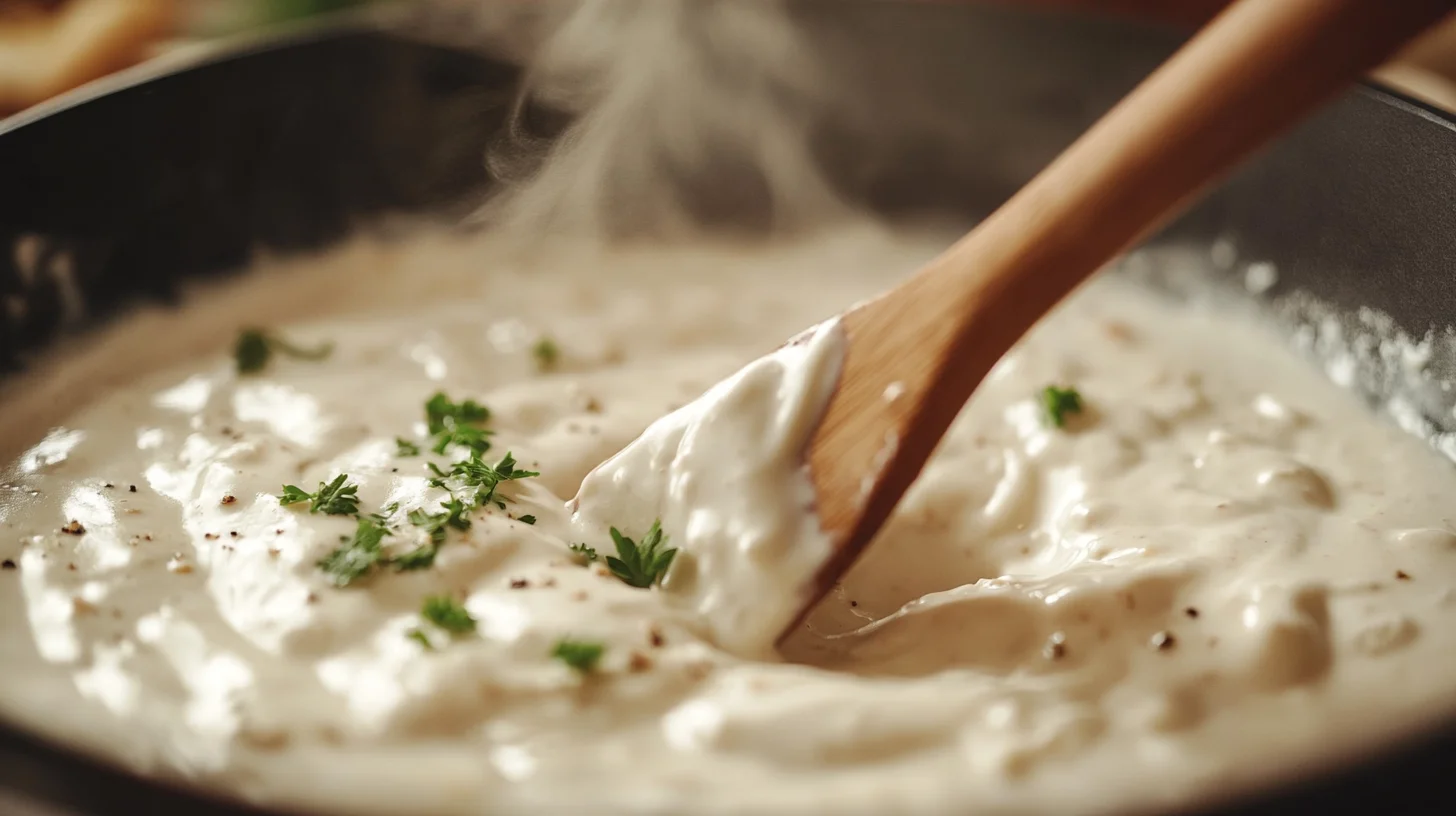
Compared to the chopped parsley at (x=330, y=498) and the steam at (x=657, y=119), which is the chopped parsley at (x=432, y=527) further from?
the steam at (x=657, y=119)

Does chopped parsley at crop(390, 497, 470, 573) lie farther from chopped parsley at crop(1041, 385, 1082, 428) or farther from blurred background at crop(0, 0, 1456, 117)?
blurred background at crop(0, 0, 1456, 117)

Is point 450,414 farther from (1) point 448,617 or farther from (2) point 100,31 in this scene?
(2) point 100,31

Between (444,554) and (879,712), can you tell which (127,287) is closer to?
(444,554)

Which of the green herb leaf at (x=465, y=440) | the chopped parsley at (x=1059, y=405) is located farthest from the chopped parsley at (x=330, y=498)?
the chopped parsley at (x=1059, y=405)

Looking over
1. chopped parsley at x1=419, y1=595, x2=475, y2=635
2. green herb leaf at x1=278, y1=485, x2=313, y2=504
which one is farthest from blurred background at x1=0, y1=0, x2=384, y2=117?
chopped parsley at x1=419, y1=595, x2=475, y2=635

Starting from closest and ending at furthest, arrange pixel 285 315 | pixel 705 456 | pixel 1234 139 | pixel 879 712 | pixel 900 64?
pixel 879 712
pixel 1234 139
pixel 705 456
pixel 285 315
pixel 900 64

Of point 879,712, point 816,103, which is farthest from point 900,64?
point 879,712

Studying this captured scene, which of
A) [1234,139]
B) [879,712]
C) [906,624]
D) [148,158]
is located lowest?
[879,712]
